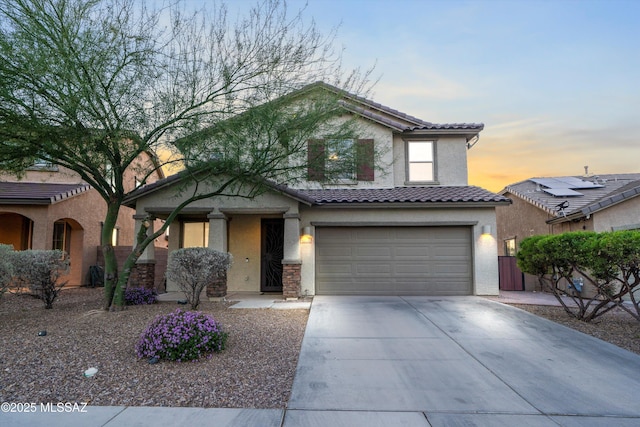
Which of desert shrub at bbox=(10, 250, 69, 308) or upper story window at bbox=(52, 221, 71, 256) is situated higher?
upper story window at bbox=(52, 221, 71, 256)

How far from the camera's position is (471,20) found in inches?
448

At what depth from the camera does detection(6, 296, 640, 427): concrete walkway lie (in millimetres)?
3629

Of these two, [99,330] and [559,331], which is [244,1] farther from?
[559,331]

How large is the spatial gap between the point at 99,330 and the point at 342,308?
528cm

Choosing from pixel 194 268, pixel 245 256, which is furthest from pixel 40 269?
pixel 245 256

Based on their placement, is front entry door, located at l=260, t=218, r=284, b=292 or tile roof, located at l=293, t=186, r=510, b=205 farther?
front entry door, located at l=260, t=218, r=284, b=292

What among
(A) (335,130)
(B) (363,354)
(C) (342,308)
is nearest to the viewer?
(B) (363,354)

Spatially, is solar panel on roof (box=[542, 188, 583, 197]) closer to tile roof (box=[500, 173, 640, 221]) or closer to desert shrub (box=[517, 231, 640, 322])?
tile roof (box=[500, 173, 640, 221])

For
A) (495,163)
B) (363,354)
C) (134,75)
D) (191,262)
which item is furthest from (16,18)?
(495,163)

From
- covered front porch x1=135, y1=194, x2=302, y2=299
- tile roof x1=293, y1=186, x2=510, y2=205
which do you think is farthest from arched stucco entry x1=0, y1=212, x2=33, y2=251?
tile roof x1=293, y1=186, x2=510, y2=205

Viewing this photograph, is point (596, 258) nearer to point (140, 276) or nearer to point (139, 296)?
point (139, 296)

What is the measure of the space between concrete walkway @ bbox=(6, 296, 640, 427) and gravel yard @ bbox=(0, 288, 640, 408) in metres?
0.27

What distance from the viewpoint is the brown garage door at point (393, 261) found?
11695 mm

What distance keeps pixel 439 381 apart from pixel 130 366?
4.11 m
